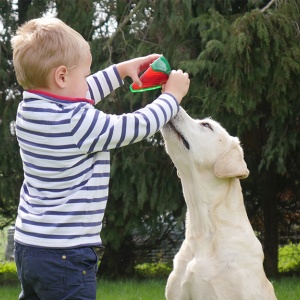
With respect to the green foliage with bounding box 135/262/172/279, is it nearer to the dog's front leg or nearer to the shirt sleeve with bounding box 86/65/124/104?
the dog's front leg

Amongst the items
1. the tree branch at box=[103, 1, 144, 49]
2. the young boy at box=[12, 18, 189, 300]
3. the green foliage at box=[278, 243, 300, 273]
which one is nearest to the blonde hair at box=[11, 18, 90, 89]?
the young boy at box=[12, 18, 189, 300]

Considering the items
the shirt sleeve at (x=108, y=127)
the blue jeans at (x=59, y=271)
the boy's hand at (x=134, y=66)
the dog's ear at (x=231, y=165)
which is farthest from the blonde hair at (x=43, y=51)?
the dog's ear at (x=231, y=165)

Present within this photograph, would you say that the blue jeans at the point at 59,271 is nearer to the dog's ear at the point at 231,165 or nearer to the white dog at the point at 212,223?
the white dog at the point at 212,223

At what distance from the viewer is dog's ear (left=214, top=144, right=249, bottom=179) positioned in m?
4.29

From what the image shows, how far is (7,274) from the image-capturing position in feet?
35.3

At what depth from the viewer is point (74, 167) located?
10.8 ft

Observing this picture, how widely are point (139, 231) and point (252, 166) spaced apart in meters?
1.71

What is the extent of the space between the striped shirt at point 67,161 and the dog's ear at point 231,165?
1.04 meters

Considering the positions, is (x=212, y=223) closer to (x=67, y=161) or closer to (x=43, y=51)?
(x=67, y=161)

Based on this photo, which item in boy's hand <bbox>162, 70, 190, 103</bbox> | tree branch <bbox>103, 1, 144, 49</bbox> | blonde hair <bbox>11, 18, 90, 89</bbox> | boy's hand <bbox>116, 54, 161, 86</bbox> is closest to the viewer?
blonde hair <bbox>11, 18, 90, 89</bbox>

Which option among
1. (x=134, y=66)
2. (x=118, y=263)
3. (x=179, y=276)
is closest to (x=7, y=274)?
(x=118, y=263)

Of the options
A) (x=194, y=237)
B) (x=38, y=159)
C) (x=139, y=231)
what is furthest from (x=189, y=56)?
(x=38, y=159)

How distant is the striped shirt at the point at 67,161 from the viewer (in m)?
3.25

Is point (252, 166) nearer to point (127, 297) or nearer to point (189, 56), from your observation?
point (189, 56)
